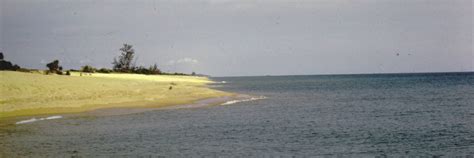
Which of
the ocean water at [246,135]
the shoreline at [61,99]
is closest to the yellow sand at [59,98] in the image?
the shoreline at [61,99]

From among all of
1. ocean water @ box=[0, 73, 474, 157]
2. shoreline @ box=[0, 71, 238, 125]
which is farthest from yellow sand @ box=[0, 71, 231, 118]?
ocean water @ box=[0, 73, 474, 157]

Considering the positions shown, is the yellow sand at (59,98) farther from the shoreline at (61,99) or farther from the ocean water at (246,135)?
the ocean water at (246,135)

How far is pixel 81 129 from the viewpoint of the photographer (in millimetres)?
24234

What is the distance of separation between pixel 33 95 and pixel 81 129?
42.7ft

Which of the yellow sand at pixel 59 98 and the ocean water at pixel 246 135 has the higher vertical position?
the yellow sand at pixel 59 98

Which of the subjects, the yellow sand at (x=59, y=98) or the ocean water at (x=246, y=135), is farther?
the yellow sand at (x=59, y=98)

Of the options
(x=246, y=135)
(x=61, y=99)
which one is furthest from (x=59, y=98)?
(x=246, y=135)

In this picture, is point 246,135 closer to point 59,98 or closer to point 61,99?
point 61,99

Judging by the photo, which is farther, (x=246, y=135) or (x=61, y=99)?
(x=61, y=99)

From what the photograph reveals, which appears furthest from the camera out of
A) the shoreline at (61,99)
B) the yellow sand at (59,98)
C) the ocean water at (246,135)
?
the yellow sand at (59,98)

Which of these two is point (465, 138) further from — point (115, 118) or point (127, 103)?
point (127, 103)

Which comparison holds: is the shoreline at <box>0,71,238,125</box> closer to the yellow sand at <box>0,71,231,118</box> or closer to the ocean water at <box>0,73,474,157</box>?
the yellow sand at <box>0,71,231,118</box>

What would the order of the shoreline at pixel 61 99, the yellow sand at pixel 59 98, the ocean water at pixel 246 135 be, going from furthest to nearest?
the yellow sand at pixel 59 98, the shoreline at pixel 61 99, the ocean water at pixel 246 135

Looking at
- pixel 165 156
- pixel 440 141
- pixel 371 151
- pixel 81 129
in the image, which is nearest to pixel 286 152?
pixel 371 151
